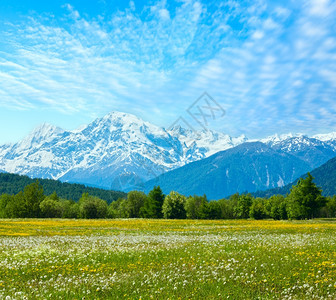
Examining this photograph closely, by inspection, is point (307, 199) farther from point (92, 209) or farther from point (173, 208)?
point (92, 209)

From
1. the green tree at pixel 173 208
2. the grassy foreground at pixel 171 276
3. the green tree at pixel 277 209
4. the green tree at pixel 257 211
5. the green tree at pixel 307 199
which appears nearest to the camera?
the grassy foreground at pixel 171 276

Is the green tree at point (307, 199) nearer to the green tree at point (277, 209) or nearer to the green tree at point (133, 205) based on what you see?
the green tree at point (277, 209)

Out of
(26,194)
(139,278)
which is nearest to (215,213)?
(26,194)

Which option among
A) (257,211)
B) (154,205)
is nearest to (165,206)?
(154,205)

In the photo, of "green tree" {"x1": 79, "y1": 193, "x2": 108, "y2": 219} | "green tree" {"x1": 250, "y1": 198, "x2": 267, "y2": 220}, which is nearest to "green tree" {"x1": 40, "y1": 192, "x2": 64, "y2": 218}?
"green tree" {"x1": 79, "y1": 193, "x2": 108, "y2": 219}

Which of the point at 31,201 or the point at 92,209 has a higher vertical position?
the point at 31,201

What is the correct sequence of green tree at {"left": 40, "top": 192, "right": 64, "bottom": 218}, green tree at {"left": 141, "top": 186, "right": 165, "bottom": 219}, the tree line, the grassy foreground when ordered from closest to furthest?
the grassy foreground, the tree line, green tree at {"left": 141, "top": 186, "right": 165, "bottom": 219}, green tree at {"left": 40, "top": 192, "right": 64, "bottom": 218}

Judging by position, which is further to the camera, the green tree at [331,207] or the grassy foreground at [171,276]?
the green tree at [331,207]

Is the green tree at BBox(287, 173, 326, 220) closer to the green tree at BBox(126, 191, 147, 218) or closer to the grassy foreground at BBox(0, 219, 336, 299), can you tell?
the green tree at BBox(126, 191, 147, 218)

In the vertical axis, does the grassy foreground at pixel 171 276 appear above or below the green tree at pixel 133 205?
below

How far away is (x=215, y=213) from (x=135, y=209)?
34.1 m

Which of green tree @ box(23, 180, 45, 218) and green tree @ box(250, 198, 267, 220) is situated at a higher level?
green tree @ box(23, 180, 45, 218)

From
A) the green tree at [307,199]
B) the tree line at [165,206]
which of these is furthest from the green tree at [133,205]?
the green tree at [307,199]

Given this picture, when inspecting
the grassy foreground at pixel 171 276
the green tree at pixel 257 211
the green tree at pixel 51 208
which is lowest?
the grassy foreground at pixel 171 276
